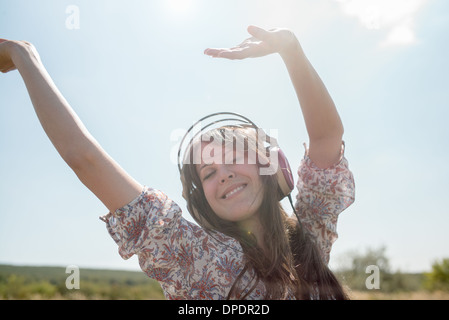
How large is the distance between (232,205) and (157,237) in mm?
601

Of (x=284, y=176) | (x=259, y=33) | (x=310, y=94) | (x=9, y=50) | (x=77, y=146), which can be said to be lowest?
(x=77, y=146)

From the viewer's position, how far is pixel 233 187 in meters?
2.24

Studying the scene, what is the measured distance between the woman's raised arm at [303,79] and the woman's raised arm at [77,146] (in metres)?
0.75

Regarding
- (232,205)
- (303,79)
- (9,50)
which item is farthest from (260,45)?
(9,50)

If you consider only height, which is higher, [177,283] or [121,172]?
[121,172]

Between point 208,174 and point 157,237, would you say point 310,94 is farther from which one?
point 157,237

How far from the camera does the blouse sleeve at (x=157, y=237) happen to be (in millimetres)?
1707

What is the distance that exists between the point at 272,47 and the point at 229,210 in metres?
0.99

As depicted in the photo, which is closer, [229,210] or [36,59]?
[36,59]

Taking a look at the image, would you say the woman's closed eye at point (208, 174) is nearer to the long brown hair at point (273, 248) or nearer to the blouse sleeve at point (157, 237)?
the long brown hair at point (273, 248)
